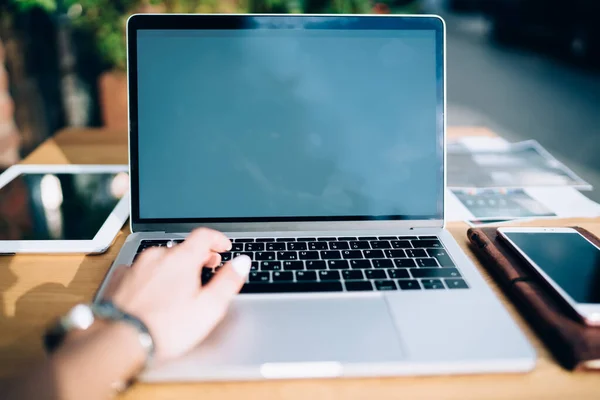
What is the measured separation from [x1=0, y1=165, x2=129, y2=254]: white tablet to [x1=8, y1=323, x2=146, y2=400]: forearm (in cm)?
28

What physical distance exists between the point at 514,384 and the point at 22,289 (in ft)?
1.89

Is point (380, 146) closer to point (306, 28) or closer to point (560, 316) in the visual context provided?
point (306, 28)

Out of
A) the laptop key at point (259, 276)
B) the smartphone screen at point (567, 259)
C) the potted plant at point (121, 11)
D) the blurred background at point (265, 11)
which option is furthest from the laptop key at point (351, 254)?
the potted plant at point (121, 11)

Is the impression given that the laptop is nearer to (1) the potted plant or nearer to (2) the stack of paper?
(2) the stack of paper

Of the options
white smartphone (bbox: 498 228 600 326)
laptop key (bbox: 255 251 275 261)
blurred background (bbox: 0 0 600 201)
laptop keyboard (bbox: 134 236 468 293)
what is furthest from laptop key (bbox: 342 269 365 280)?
blurred background (bbox: 0 0 600 201)

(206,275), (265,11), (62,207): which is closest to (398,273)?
(206,275)

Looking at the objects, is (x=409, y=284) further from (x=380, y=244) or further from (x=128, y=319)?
(x=128, y=319)

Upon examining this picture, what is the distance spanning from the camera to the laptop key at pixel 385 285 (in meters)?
0.57

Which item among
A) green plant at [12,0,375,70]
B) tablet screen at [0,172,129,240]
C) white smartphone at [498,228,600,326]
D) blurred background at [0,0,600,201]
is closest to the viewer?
white smartphone at [498,228,600,326]

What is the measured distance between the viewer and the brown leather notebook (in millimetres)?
460

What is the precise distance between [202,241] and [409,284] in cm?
25

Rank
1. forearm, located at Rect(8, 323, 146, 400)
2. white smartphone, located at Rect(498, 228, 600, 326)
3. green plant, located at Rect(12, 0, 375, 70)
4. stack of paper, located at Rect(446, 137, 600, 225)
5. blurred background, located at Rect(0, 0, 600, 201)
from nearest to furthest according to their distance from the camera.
Result: forearm, located at Rect(8, 323, 146, 400) < white smartphone, located at Rect(498, 228, 600, 326) < stack of paper, located at Rect(446, 137, 600, 225) < green plant, located at Rect(12, 0, 375, 70) < blurred background, located at Rect(0, 0, 600, 201)

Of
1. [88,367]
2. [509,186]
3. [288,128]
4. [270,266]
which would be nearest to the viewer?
[88,367]

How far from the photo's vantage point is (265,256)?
25.1 inches
